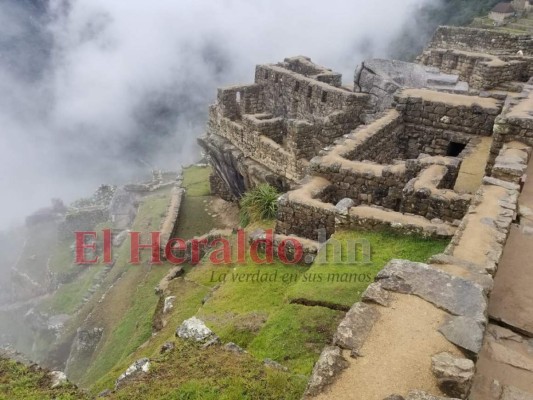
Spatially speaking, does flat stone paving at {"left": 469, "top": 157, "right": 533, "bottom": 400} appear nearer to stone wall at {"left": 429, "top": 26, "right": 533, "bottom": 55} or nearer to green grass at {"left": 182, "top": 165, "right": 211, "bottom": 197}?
stone wall at {"left": 429, "top": 26, "right": 533, "bottom": 55}

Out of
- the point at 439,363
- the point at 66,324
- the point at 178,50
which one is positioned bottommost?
the point at 66,324

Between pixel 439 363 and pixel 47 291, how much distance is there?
26506 millimetres

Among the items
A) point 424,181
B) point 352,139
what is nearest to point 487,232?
point 424,181

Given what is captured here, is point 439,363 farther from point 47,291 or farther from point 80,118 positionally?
point 80,118

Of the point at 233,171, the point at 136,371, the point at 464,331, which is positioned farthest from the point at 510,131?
the point at 233,171

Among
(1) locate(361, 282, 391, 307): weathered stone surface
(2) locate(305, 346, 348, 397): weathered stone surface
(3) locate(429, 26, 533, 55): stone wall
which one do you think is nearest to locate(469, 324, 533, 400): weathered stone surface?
(1) locate(361, 282, 391, 307): weathered stone surface

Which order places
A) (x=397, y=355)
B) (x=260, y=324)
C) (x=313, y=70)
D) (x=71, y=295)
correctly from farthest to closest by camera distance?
(x=71, y=295) < (x=313, y=70) < (x=260, y=324) < (x=397, y=355)

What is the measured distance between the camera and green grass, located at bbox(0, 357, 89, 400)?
18.7 feet

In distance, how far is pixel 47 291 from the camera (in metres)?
27.1

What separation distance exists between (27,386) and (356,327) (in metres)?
3.93

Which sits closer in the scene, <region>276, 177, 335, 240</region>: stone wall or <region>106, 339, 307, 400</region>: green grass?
<region>106, 339, 307, 400</region>: green grass

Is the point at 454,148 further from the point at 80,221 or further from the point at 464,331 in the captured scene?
the point at 80,221

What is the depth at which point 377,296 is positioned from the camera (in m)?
5.25

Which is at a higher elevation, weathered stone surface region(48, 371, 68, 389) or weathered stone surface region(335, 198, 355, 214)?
weathered stone surface region(335, 198, 355, 214)
